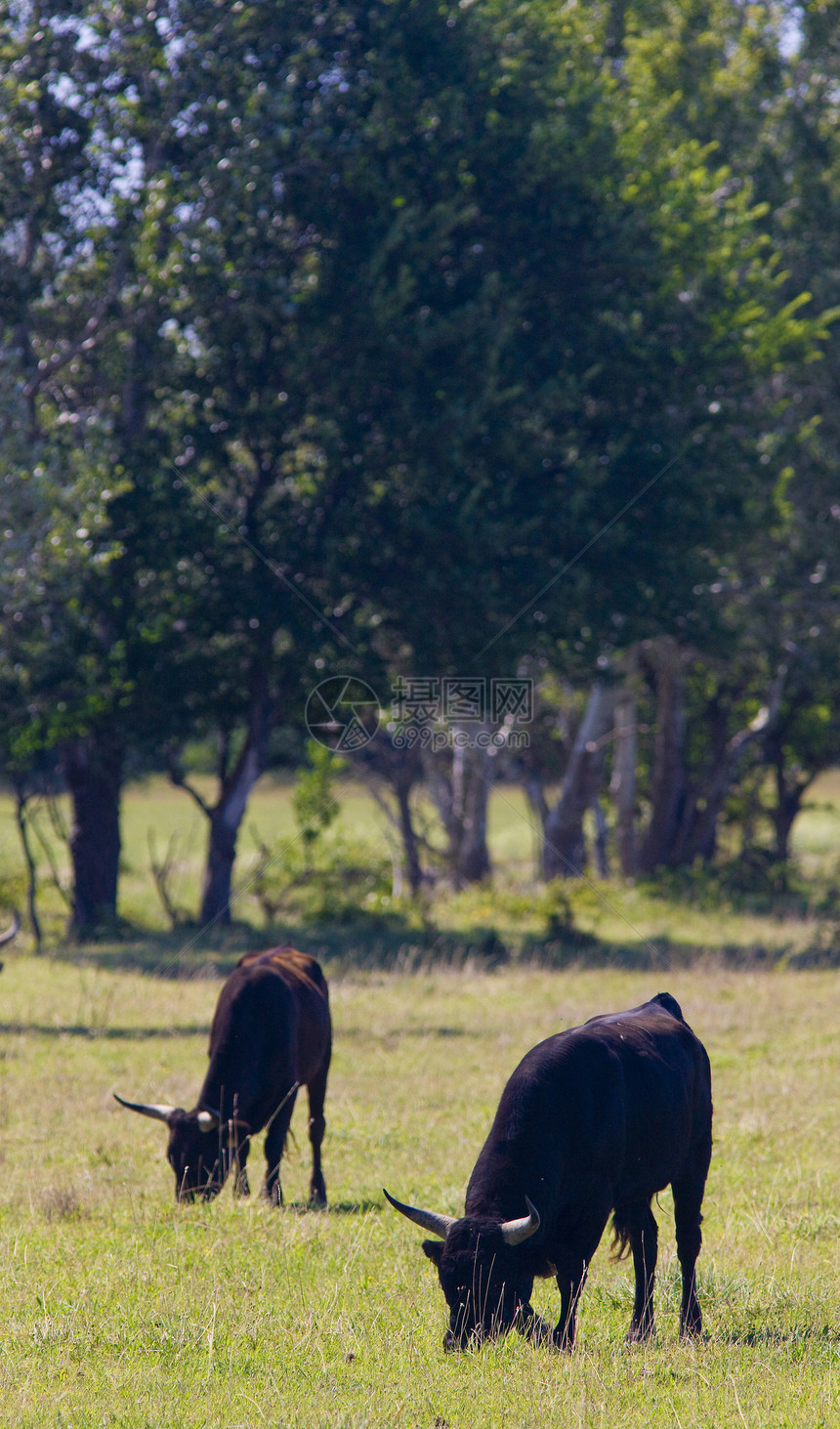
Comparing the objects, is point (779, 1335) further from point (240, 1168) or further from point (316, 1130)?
point (316, 1130)

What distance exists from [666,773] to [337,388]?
1420cm

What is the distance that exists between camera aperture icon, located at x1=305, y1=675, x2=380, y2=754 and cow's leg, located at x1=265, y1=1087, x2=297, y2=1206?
11918 mm

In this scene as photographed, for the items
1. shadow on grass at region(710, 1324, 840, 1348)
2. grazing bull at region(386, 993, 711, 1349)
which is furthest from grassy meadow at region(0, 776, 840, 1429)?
grazing bull at region(386, 993, 711, 1349)

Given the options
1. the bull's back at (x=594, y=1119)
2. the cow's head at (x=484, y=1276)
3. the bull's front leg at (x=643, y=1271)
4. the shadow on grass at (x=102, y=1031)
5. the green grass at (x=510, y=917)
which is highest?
the bull's back at (x=594, y=1119)

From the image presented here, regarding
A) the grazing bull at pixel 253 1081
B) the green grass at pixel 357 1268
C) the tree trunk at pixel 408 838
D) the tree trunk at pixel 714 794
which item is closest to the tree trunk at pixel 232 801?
the tree trunk at pixel 408 838

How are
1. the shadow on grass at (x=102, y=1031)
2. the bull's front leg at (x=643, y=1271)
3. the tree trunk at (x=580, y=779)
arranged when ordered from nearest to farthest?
1. the bull's front leg at (x=643, y=1271)
2. the shadow on grass at (x=102, y=1031)
3. the tree trunk at (x=580, y=779)

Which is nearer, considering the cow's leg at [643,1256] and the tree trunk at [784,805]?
the cow's leg at [643,1256]

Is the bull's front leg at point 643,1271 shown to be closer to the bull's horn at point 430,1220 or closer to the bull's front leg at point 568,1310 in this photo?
the bull's front leg at point 568,1310

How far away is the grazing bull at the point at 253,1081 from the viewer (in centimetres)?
805

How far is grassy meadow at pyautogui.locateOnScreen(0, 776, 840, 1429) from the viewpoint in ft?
17.1

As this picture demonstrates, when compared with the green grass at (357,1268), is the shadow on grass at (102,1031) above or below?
below

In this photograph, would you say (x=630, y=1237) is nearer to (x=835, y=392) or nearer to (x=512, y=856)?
(x=835, y=392)

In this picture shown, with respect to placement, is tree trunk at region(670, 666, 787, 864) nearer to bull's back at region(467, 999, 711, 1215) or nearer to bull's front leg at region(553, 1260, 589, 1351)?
bull's back at region(467, 999, 711, 1215)

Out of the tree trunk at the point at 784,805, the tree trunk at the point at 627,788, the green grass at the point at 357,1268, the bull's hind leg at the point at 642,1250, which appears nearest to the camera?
the green grass at the point at 357,1268
